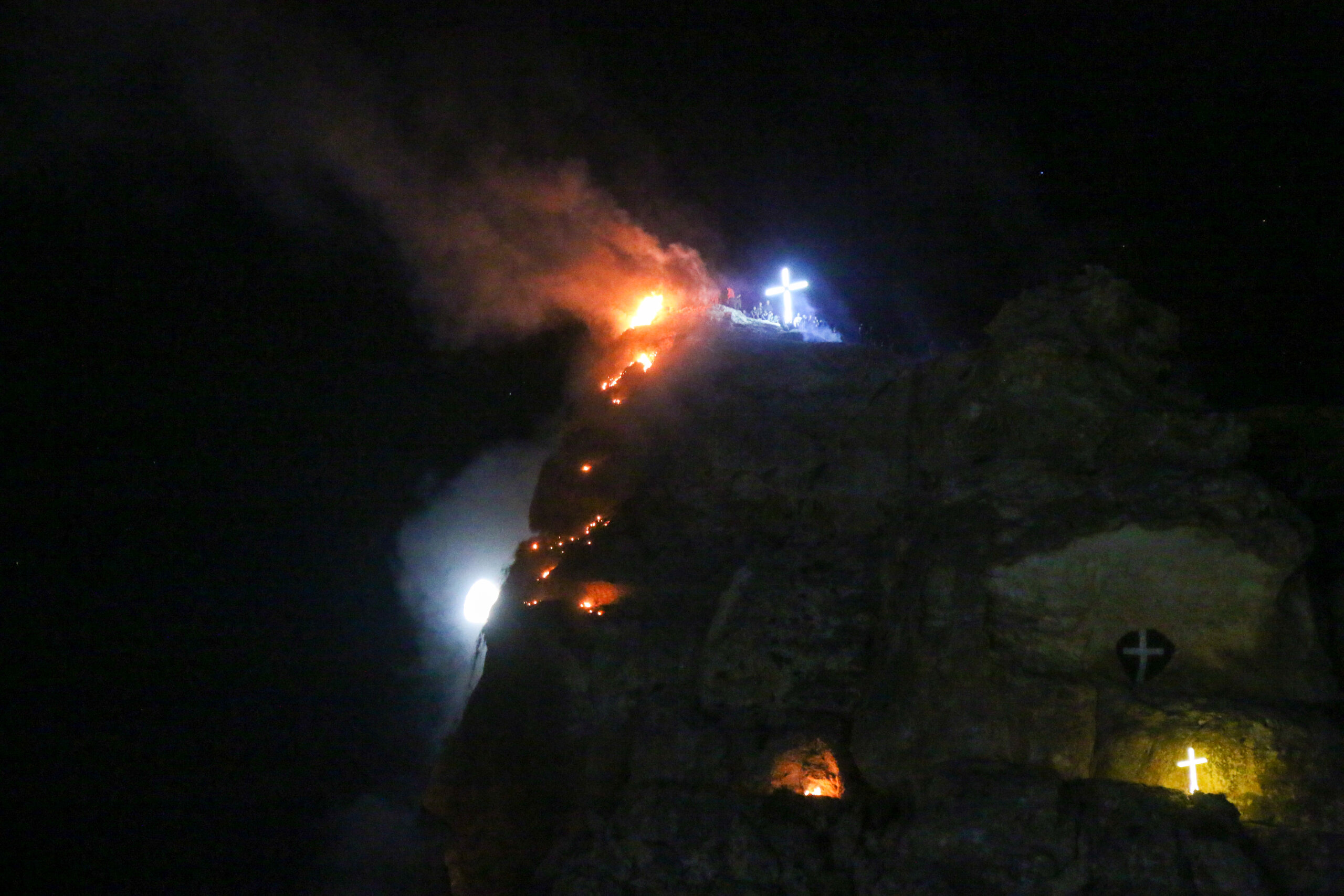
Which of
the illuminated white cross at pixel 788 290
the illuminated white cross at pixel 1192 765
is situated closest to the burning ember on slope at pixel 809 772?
the illuminated white cross at pixel 1192 765

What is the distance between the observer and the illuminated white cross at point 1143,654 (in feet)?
55.1

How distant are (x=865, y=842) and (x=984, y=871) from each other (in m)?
2.55

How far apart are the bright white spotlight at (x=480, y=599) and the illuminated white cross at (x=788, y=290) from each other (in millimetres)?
14858

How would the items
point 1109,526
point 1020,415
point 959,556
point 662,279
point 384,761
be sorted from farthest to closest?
1. point 384,761
2. point 662,279
3. point 1020,415
4. point 959,556
5. point 1109,526

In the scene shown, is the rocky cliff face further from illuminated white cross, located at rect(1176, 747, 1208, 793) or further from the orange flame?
the orange flame

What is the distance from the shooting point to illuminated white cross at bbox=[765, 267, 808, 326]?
3869cm

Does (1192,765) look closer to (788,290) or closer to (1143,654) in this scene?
(1143,654)

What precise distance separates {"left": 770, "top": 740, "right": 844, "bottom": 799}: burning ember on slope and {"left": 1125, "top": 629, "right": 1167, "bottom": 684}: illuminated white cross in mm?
5353

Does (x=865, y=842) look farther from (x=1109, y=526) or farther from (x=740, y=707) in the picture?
(x=1109, y=526)

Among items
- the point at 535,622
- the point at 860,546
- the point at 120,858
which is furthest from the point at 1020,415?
the point at 120,858

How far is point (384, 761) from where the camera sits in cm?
4975

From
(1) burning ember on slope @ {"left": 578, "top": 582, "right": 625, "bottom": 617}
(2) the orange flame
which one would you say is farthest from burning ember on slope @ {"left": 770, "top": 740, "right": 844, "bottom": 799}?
Result: (2) the orange flame

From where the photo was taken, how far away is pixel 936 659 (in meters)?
17.7

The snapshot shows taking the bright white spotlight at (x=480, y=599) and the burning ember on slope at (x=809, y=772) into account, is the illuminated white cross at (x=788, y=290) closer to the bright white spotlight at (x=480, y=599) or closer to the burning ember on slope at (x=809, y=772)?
the bright white spotlight at (x=480, y=599)
